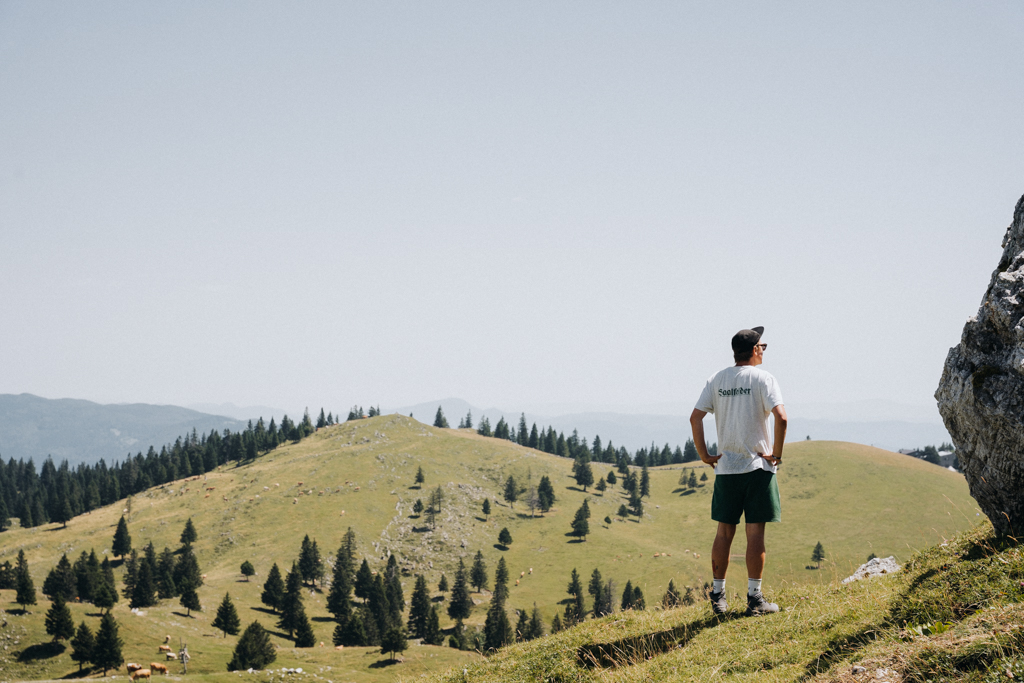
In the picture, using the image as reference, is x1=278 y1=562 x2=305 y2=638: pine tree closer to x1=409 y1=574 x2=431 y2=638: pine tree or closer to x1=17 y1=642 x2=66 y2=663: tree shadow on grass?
x1=409 y1=574 x2=431 y2=638: pine tree

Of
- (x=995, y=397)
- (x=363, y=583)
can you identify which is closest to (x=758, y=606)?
(x=995, y=397)

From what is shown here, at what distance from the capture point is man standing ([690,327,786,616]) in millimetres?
8734

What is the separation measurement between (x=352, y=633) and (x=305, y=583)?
1305 inches

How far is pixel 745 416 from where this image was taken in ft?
28.8

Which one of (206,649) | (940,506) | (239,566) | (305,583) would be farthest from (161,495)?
(940,506)

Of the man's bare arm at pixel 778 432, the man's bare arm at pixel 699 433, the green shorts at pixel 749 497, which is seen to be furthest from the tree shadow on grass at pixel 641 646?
the man's bare arm at pixel 778 432

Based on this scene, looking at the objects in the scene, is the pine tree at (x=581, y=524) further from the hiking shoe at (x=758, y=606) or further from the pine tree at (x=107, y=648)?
the hiking shoe at (x=758, y=606)

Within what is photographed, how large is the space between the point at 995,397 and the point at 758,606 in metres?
4.57

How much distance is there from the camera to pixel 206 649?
8525 cm

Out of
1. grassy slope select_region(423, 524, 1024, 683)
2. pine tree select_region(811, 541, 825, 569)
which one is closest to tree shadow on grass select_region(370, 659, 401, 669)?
grassy slope select_region(423, 524, 1024, 683)

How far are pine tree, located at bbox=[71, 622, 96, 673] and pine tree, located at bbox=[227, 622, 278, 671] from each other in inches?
678

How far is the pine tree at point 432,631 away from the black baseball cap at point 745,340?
12045 cm

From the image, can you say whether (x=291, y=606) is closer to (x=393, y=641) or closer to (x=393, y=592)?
(x=393, y=592)

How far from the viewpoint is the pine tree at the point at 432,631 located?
371ft
